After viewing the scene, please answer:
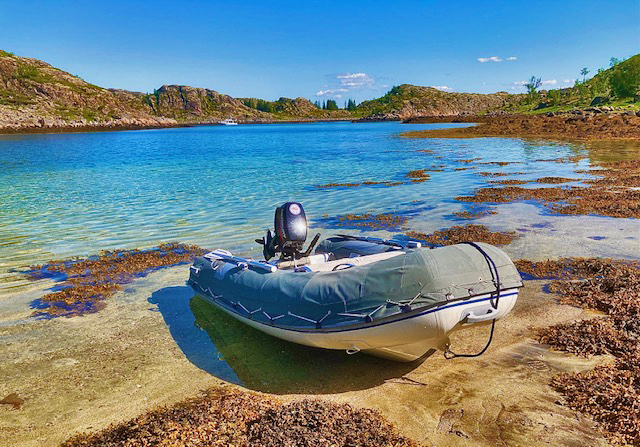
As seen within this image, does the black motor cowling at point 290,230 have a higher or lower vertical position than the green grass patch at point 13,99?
lower

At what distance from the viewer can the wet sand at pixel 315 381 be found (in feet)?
15.4

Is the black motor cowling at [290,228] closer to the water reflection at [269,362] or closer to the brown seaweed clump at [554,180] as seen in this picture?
the water reflection at [269,362]

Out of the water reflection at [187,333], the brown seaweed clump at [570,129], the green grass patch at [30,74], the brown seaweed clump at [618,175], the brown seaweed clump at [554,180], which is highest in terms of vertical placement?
the green grass patch at [30,74]

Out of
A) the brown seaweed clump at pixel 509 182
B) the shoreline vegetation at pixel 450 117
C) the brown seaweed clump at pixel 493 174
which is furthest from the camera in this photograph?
the shoreline vegetation at pixel 450 117

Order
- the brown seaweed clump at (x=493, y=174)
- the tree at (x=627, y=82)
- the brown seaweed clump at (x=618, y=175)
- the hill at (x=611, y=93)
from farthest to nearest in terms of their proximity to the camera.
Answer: the tree at (x=627, y=82)
the hill at (x=611, y=93)
the brown seaweed clump at (x=493, y=174)
the brown seaweed clump at (x=618, y=175)

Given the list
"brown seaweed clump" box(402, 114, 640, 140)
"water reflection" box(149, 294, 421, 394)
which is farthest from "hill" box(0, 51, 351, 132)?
"water reflection" box(149, 294, 421, 394)

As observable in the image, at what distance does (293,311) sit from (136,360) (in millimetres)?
2545

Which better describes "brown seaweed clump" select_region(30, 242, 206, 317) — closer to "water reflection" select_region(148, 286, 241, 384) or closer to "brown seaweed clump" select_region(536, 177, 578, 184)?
"water reflection" select_region(148, 286, 241, 384)

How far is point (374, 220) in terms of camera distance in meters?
14.9

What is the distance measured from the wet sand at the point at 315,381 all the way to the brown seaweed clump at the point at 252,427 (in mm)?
271

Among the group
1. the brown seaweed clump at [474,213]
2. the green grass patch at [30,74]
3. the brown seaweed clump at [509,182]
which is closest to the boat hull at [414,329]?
the brown seaweed clump at [474,213]

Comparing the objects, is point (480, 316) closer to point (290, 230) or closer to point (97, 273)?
point (290, 230)

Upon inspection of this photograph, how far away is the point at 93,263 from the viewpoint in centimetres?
1103

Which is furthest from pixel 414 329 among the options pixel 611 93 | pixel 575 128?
pixel 611 93
